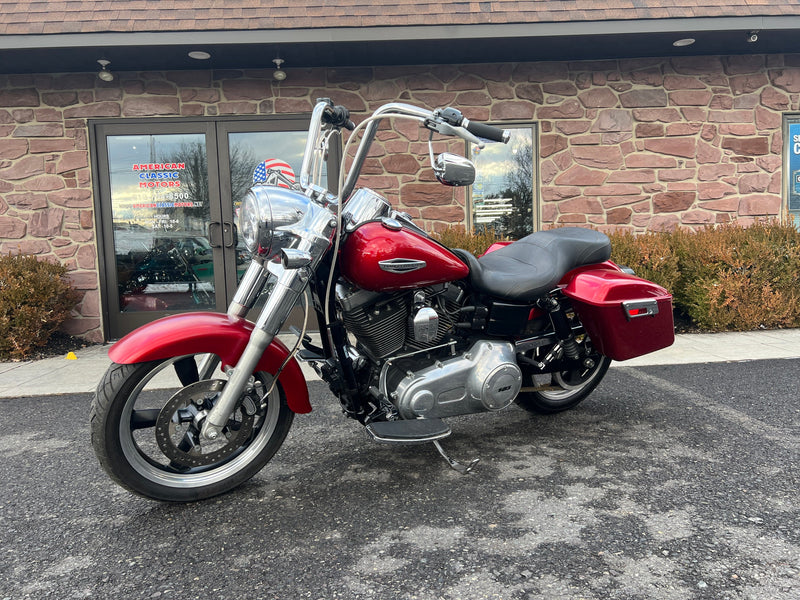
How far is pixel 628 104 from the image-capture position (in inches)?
279

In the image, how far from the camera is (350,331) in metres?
2.65

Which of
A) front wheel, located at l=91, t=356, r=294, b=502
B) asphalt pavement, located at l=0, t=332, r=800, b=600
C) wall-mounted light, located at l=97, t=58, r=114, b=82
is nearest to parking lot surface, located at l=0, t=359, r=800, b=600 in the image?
asphalt pavement, located at l=0, t=332, r=800, b=600

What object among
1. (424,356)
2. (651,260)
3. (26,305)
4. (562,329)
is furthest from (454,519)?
(26,305)

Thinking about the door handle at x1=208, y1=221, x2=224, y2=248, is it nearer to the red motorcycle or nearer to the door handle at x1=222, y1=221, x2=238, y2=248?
the door handle at x1=222, y1=221, x2=238, y2=248

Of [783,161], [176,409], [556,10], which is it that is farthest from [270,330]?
[783,161]

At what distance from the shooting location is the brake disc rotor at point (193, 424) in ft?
7.75

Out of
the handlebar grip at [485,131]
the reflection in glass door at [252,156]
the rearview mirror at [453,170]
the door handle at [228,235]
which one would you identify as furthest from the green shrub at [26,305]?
the handlebar grip at [485,131]

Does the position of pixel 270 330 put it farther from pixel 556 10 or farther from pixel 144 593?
pixel 556 10

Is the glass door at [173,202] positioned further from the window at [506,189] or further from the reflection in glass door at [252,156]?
the window at [506,189]

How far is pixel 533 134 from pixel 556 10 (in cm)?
141

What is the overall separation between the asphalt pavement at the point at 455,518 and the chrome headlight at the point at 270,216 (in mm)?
1121

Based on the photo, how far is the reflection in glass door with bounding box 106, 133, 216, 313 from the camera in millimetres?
6809

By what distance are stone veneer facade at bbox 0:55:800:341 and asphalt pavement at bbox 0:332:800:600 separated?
4.04m

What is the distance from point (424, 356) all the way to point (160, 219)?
17.1ft
